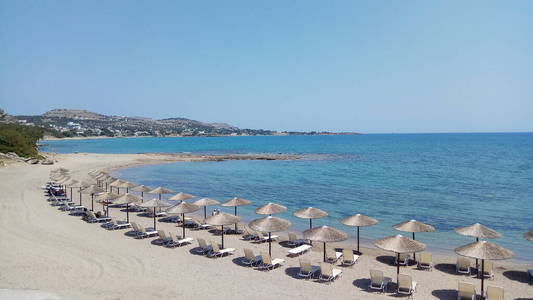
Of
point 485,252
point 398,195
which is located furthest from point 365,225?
point 398,195

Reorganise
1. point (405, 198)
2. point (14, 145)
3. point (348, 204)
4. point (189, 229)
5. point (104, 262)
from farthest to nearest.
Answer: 1. point (14, 145)
2. point (405, 198)
3. point (348, 204)
4. point (189, 229)
5. point (104, 262)

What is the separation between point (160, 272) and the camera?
11.7 meters

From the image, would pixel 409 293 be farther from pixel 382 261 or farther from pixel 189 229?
pixel 189 229

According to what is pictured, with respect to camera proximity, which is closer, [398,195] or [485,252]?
[485,252]

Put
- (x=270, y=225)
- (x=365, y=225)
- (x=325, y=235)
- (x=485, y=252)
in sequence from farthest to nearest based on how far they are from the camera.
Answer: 1. (x=365, y=225)
2. (x=270, y=225)
3. (x=325, y=235)
4. (x=485, y=252)

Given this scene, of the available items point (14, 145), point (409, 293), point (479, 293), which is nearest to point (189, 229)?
point (409, 293)

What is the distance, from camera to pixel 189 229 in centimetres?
1812

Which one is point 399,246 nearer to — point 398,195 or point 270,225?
point 270,225

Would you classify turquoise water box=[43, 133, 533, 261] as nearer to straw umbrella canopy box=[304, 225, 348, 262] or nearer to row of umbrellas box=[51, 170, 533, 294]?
row of umbrellas box=[51, 170, 533, 294]

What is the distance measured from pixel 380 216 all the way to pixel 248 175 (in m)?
24.3

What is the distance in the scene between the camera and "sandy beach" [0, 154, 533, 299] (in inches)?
400

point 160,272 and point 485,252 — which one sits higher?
point 485,252

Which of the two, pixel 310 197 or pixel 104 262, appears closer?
pixel 104 262

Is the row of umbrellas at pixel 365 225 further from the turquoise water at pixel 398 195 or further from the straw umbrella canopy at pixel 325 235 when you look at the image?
the turquoise water at pixel 398 195
